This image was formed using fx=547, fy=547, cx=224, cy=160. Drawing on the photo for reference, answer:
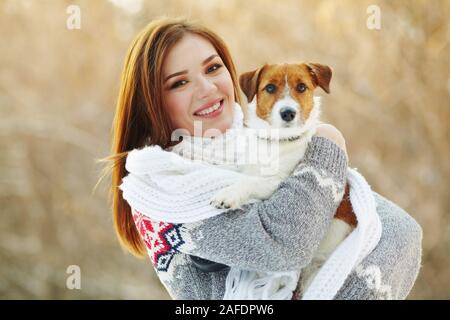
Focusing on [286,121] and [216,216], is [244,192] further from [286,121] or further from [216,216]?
[286,121]

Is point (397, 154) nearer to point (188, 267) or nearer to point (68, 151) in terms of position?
point (68, 151)

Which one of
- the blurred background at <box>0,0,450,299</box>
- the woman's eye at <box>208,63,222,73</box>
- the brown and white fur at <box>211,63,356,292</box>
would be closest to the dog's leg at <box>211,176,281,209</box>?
the brown and white fur at <box>211,63,356,292</box>

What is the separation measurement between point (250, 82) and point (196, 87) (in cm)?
17

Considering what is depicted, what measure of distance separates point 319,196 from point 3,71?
411 centimetres

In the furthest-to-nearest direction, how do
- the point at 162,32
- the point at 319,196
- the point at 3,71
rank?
the point at 3,71 → the point at 162,32 → the point at 319,196

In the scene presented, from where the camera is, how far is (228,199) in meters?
1.35

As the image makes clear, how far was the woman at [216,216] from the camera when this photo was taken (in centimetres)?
127

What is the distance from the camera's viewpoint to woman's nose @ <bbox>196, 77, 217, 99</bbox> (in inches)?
63.2

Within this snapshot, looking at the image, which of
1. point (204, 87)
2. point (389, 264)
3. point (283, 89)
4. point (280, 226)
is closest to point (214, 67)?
point (204, 87)

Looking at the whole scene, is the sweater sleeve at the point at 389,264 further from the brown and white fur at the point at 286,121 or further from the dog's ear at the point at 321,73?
the dog's ear at the point at 321,73

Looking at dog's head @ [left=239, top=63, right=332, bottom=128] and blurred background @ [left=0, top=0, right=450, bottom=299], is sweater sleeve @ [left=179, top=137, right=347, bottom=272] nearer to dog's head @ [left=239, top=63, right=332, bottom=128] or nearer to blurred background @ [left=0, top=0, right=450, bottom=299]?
dog's head @ [left=239, top=63, right=332, bottom=128]

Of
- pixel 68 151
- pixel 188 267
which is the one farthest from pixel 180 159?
pixel 68 151

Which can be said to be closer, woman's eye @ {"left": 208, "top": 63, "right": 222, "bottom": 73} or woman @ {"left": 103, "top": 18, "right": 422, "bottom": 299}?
woman @ {"left": 103, "top": 18, "right": 422, "bottom": 299}
